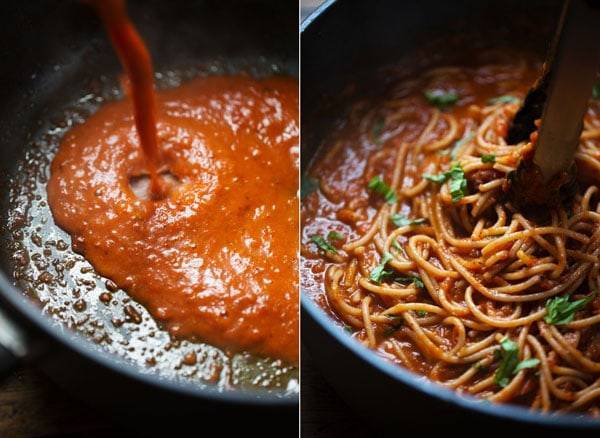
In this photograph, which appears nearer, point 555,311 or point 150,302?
point 555,311

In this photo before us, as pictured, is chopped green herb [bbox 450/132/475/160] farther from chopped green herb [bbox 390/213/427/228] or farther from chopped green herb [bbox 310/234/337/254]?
chopped green herb [bbox 310/234/337/254]

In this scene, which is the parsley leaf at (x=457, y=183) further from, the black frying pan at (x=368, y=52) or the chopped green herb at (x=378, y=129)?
the black frying pan at (x=368, y=52)

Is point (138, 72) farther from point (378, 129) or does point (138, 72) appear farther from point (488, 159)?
point (488, 159)

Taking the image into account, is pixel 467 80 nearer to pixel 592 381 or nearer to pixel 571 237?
pixel 571 237

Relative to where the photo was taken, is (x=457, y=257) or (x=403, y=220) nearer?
(x=457, y=257)

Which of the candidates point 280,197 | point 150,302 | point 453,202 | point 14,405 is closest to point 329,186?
point 280,197

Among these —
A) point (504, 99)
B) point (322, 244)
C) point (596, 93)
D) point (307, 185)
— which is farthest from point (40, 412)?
point (596, 93)
